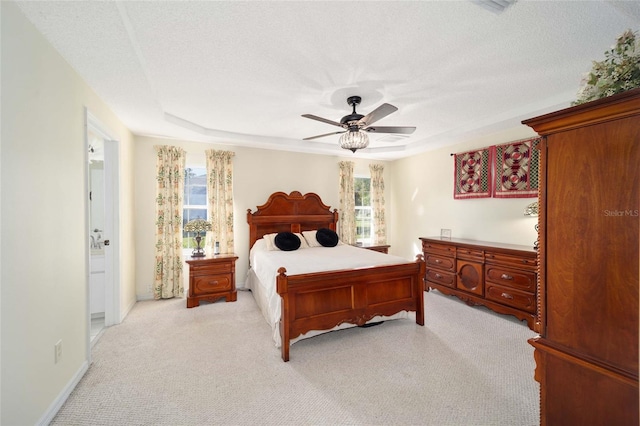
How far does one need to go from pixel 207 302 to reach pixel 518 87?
4.83 m

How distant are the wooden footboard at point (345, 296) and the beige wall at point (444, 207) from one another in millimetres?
1738

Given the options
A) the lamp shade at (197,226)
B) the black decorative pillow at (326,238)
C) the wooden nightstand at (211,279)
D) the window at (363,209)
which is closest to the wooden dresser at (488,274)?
the black decorative pillow at (326,238)

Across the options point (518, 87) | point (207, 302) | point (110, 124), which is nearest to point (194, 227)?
point (207, 302)

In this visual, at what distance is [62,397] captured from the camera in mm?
1926

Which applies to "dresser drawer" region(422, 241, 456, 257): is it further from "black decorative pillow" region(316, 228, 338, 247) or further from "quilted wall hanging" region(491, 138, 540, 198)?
"black decorative pillow" region(316, 228, 338, 247)

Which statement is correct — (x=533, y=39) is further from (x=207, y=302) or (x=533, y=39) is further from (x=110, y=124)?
(x=207, y=302)

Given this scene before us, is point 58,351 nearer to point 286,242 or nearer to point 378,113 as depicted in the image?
point 286,242

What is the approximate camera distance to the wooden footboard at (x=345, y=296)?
260 centimetres

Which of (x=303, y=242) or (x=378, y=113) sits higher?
(x=378, y=113)

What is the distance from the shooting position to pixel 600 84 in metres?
1.14

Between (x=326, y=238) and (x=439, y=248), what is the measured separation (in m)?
1.88

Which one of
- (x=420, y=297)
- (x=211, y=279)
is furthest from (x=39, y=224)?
(x=420, y=297)

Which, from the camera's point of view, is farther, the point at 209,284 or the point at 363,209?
the point at 363,209

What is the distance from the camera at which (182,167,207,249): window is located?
15.0 ft
